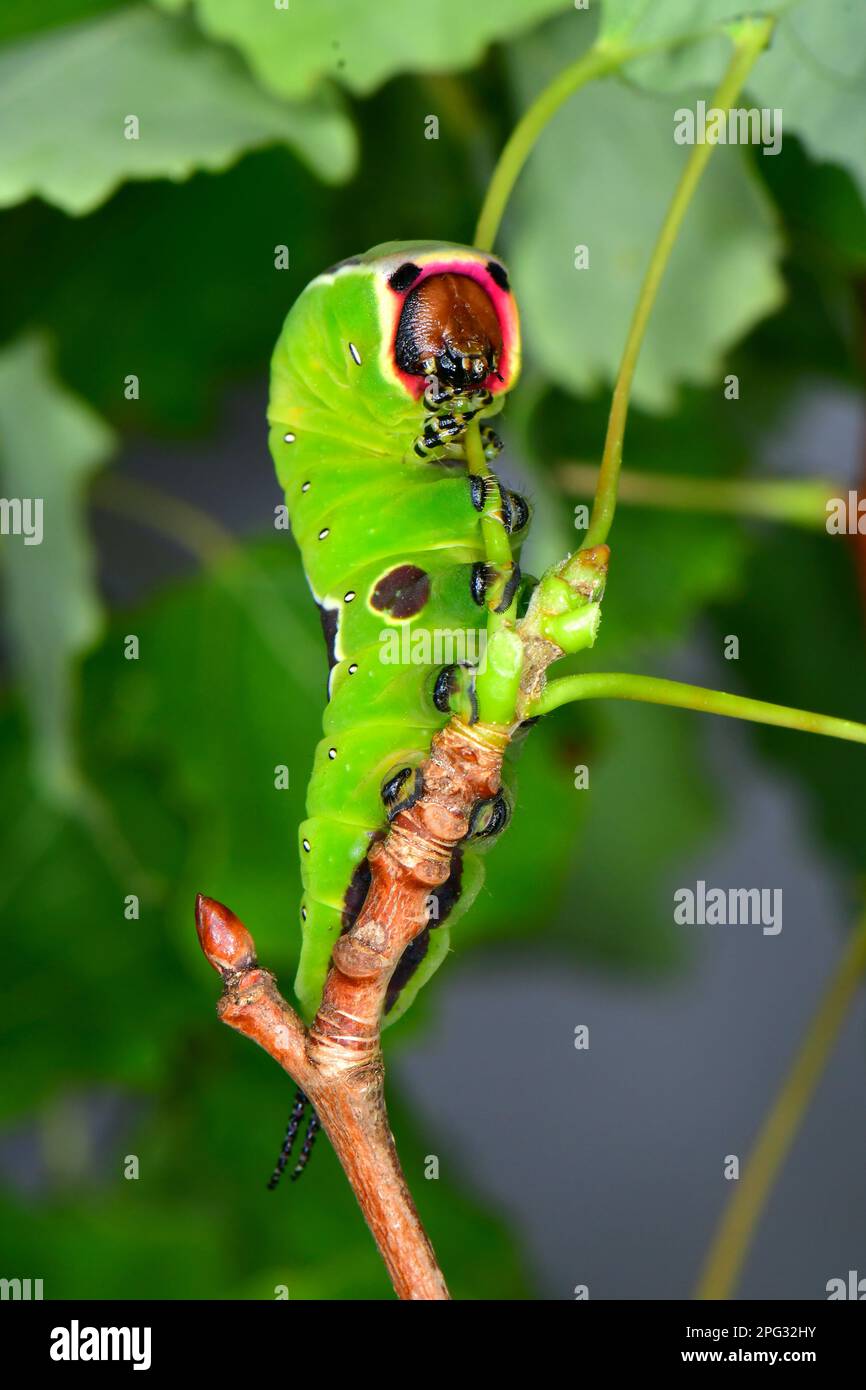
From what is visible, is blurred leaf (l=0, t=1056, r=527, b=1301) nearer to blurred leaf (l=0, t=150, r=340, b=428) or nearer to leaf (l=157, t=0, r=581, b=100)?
blurred leaf (l=0, t=150, r=340, b=428)

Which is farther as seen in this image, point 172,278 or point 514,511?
point 172,278

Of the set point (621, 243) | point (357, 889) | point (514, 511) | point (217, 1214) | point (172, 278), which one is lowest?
point (217, 1214)

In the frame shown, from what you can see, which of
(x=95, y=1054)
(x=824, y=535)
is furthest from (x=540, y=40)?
(x=95, y=1054)

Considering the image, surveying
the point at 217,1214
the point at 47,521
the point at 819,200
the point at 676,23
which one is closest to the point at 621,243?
the point at 819,200

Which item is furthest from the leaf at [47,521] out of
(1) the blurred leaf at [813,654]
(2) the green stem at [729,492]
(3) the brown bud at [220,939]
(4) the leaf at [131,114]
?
(1) the blurred leaf at [813,654]

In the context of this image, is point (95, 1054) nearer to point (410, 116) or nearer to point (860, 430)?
point (410, 116)

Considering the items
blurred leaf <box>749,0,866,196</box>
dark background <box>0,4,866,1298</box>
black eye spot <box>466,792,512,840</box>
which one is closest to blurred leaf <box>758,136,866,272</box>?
dark background <box>0,4,866,1298</box>

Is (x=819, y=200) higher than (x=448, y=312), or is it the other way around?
(x=819, y=200)

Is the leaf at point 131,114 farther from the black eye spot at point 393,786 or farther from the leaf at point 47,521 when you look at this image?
the black eye spot at point 393,786

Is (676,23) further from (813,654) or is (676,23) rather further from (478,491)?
(813,654)
